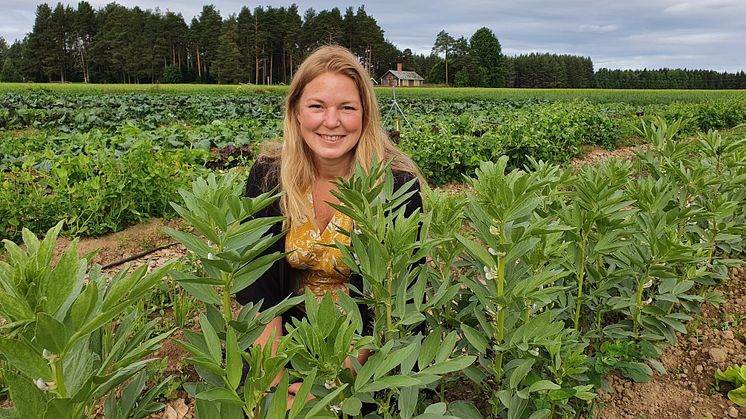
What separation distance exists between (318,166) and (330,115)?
33cm

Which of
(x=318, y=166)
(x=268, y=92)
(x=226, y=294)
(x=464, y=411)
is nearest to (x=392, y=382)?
(x=226, y=294)

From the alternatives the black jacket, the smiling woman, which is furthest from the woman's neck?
the black jacket

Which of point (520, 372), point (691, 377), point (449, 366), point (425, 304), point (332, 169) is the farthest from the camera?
point (332, 169)

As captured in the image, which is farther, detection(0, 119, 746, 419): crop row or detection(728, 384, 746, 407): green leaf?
detection(728, 384, 746, 407): green leaf

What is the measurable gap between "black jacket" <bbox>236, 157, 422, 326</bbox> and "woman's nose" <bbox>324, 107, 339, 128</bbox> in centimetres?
38

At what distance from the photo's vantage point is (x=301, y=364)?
1.04 meters

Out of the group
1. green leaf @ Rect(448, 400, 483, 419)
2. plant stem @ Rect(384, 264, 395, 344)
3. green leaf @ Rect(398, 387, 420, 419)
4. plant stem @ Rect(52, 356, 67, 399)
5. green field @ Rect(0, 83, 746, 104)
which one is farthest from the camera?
green field @ Rect(0, 83, 746, 104)

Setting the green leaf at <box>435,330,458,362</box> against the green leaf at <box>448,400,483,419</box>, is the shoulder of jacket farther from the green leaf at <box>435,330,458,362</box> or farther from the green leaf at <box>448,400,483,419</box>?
the green leaf at <box>435,330,458,362</box>

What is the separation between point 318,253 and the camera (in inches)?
97.5

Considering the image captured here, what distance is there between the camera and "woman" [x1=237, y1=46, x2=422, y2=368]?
Result: 7.86 ft

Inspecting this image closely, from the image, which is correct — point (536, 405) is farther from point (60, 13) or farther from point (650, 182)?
point (60, 13)

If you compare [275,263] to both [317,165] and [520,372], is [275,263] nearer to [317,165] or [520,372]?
[317,165]

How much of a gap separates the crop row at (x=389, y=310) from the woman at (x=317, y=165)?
1.61ft

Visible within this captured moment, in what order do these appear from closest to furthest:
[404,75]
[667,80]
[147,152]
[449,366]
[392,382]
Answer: [392,382], [449,366], [147,152], [404,75], [667,80]
